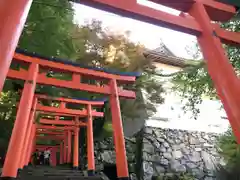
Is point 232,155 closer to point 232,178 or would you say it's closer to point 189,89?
point 232,178

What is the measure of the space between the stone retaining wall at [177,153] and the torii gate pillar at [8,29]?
997cm

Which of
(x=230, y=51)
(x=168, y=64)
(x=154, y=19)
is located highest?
(x=168, y=64)

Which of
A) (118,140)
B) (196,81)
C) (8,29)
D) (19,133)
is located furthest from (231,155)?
(8,29)

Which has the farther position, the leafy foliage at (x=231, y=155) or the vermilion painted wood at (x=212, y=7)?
the leafy foliage at (x=231, y=155)

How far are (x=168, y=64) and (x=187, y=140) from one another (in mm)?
5329

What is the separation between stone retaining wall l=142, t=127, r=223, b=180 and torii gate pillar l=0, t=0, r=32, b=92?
393 inches

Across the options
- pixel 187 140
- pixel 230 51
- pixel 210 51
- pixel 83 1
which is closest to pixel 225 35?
pixel 210 51

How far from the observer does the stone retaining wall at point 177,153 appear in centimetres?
1142

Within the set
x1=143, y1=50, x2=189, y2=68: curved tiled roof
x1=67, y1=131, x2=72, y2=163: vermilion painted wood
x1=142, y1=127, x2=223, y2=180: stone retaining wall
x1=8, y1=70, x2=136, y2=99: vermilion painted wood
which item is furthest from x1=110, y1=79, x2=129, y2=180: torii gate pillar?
x1=143, y1=50, x2=189, y2=68: curved tiled roof

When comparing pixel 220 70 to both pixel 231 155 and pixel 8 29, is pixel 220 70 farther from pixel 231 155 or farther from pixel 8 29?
pixel 231 155

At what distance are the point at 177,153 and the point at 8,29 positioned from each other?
11.6 m

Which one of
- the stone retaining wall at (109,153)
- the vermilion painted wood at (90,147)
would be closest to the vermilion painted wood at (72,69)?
the vermilion painted wood at (90,147)

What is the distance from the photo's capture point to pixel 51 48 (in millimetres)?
5184

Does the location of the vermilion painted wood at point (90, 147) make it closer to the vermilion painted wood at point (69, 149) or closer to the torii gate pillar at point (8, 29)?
the vermilion painted wood at point (69, 149)
